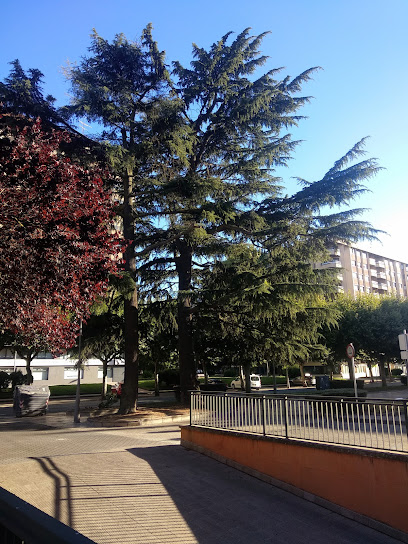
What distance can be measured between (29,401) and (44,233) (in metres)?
16.5

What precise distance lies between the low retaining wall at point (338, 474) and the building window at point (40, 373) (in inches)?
1749

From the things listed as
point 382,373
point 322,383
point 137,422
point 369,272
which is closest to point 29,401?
point 137,422

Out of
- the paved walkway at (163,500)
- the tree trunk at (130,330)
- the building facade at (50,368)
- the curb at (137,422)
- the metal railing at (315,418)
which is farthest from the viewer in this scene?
the building facade at (50,368)

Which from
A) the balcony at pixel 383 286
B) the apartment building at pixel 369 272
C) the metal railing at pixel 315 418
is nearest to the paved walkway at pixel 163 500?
the metal railing at pixel 315 418

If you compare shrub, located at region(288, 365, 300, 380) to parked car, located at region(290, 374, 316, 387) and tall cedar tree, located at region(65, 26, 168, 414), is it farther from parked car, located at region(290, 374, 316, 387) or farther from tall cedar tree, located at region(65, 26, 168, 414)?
tall cedar tree, located at region(65, 26, 168, 414)

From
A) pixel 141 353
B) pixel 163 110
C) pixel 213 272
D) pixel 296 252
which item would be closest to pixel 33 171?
pixel 163 110

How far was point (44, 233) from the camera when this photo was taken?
6.00 meters

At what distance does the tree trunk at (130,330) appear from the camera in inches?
680

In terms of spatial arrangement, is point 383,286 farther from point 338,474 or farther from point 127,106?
point 338,474

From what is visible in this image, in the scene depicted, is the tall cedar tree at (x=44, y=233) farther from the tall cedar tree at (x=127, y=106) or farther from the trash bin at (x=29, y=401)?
the trash bin at (x=29, y=401)

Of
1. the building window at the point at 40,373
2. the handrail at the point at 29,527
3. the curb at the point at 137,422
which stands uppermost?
the building window at the point at 40,373

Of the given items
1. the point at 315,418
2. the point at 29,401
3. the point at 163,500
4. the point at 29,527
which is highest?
the point at 29,527

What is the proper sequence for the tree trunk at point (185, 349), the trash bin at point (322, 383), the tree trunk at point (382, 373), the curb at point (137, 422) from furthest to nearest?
the tree trunk at point (382, 373), the trash bin at point (322, 383), the tree trunk at point (185, 349), the curb at point (137, 422)

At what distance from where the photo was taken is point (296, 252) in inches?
720
